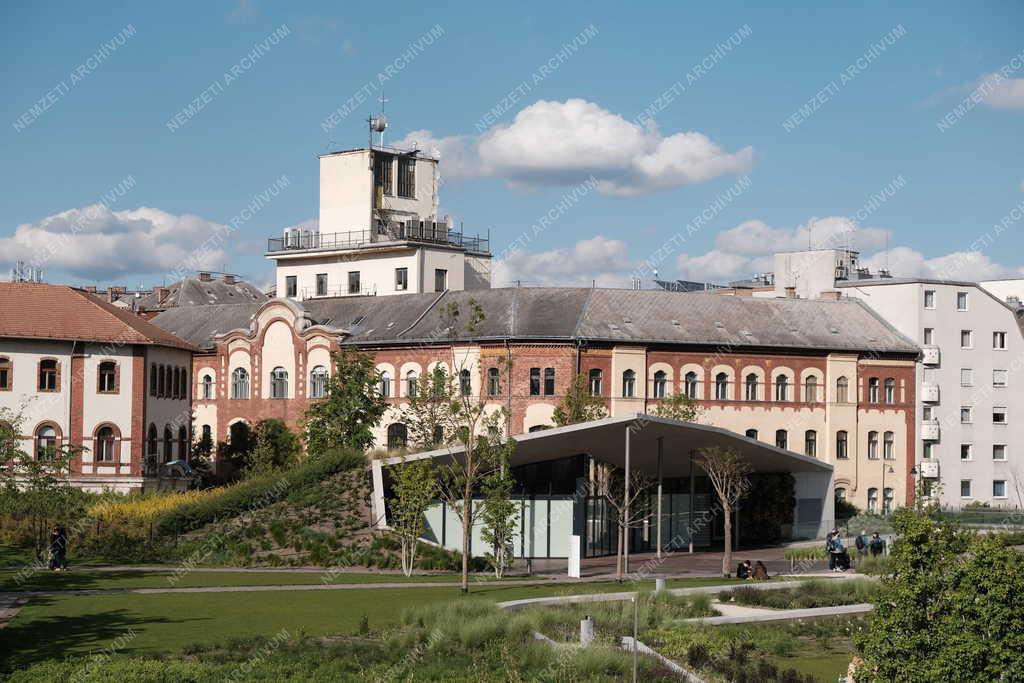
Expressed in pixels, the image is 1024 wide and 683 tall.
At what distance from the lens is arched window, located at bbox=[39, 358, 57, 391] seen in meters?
55.8

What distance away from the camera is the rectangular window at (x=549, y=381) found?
2515 inches

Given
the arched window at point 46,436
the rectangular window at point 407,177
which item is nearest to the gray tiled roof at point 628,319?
the rectangular window at point 407,177

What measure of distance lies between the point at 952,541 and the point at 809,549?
101 feet

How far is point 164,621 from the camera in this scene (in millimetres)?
28062

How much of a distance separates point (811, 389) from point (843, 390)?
177cm

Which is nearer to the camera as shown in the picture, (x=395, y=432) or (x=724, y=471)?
(x=724, y=471)

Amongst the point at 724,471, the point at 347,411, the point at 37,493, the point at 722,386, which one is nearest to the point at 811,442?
the point at 722,386

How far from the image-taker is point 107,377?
57.1 meters

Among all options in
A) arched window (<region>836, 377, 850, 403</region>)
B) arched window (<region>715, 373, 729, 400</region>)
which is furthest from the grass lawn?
arched window (<region>836, 377, 850, 403</region>)

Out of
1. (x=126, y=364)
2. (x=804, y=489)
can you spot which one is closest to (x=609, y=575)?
(x=804, y=489)

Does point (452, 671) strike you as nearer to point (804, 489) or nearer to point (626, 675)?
point (626, 675)

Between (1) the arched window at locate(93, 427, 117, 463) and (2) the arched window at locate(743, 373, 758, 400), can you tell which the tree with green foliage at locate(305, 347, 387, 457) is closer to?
(1) the arched window at locate(93, 427, 117, 463)

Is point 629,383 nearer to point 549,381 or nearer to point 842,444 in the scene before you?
point 549,381

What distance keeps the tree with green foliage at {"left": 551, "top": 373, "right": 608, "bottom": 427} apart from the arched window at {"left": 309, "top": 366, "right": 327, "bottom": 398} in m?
14.3
